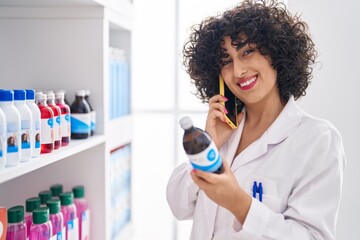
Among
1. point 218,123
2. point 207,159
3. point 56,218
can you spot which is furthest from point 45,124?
point 218,123

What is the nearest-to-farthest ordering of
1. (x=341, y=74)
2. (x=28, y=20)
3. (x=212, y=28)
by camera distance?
(x=212, y=28) < (x=28, y=20) < (x=341, y=74)

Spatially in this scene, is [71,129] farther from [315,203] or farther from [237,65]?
[315,203]

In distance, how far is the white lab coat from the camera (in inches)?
50.4

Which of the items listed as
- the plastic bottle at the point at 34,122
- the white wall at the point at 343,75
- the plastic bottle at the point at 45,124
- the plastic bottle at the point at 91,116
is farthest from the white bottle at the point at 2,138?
the white wall at the point at 343,75

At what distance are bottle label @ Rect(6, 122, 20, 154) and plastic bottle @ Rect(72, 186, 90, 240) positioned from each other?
70 centimetres

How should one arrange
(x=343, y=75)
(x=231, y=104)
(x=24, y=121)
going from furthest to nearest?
(x=343, y=75), (x=231, y=104), (x=24, y=121)

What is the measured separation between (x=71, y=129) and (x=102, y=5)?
546mm

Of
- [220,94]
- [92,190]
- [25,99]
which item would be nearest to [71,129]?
[92,190]

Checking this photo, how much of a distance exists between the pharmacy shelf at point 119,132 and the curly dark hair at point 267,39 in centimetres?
62

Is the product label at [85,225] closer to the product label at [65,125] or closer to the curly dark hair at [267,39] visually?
the product label at [65,125]

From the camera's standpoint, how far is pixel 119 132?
7.09 feet

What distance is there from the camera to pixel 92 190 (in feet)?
6.04

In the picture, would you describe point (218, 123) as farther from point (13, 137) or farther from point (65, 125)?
point (13, 137)

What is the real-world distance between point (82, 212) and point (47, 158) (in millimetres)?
574
